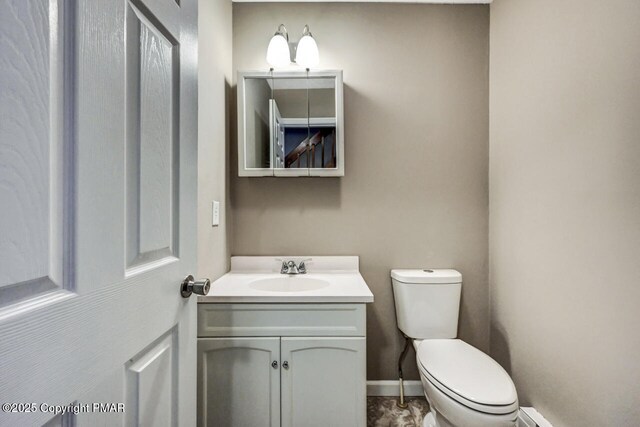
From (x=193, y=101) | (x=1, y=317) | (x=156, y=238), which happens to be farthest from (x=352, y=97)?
(x=1, y=317)

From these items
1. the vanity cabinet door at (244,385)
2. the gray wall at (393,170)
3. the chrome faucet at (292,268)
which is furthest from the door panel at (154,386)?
the gray wall at (393,170)

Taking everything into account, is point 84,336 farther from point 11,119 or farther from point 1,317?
point 11,119

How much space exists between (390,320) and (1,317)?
66.1 inches

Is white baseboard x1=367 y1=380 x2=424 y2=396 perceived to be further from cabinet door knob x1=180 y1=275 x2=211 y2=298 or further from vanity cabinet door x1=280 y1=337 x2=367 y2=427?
cabinet door knob x1=180 y1=275 x2=211 y2=298

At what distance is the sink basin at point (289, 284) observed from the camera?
1546mm

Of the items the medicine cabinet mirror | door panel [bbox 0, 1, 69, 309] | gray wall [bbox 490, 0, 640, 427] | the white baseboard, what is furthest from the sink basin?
door panel [bbox 0, 1, 69, 309]

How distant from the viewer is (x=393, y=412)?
1599 millimetres

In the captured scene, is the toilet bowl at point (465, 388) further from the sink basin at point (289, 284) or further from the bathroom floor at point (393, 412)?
the sink basin at point (289, 284)

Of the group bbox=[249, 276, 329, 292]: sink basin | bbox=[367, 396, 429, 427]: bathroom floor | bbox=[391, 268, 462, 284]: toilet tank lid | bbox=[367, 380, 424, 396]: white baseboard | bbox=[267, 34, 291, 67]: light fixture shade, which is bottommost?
bbox=[367, 396, 429, 427]: bathroom floor

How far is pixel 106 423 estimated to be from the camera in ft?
1.61

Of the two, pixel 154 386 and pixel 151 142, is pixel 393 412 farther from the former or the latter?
pixel 151 142

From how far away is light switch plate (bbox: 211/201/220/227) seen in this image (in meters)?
1.45

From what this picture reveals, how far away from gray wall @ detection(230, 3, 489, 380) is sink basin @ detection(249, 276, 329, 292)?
200 millimetres

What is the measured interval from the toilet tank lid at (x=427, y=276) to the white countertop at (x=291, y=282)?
0.75ft
